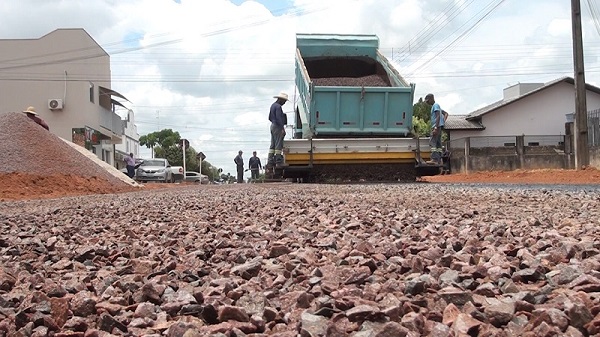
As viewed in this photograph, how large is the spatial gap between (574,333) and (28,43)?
42855 millimetres

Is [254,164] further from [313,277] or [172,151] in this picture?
[172,151]

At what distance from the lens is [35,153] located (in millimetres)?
16281

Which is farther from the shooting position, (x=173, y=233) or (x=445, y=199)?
(x=445, y=199)

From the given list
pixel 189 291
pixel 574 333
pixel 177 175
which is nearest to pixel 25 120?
pixel 189 291

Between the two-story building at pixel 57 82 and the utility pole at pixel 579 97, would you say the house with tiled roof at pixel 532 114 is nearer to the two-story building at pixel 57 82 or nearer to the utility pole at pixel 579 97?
the utility pole at pixel 579 97

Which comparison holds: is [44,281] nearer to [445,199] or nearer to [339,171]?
[445,199]

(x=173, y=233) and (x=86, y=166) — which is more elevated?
(x=86, y=166)

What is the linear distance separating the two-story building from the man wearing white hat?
87.6ft

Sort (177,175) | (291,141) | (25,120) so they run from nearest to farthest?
(291,141), (25,120), (177,175)

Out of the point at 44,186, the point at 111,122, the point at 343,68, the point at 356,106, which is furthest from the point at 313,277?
the point at 111,122

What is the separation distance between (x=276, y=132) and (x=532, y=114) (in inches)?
1082

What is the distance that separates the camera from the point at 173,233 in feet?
16.8

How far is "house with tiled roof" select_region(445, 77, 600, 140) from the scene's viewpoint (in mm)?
37375

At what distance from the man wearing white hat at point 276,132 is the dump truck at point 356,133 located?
7.0 inches
